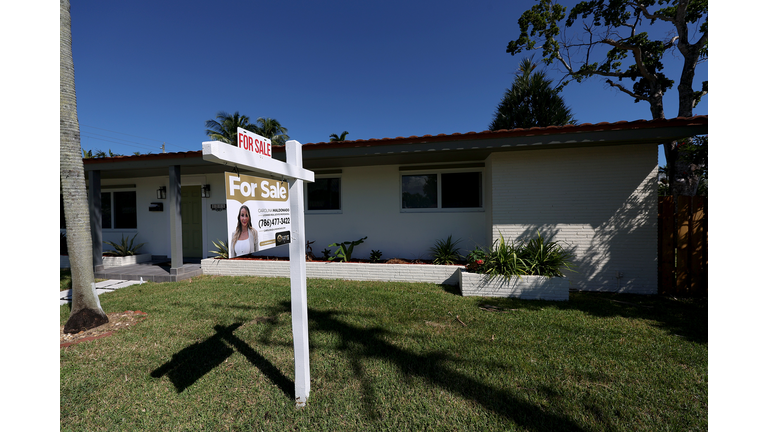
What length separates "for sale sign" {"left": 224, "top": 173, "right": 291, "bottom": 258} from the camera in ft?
6.02

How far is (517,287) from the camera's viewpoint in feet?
16.7

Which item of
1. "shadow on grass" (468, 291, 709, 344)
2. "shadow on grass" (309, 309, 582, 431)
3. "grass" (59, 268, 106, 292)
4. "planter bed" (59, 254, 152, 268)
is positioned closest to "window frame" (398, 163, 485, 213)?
"shadow on grass" (468, 291, 709, 344)

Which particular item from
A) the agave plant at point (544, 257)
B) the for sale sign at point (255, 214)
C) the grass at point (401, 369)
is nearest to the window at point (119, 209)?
the grass at point (401, 369)

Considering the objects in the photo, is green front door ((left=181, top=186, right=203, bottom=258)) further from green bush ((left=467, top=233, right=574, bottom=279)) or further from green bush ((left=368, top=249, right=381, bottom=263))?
green bush ((left=467, top=233, right=574, bottom=279))

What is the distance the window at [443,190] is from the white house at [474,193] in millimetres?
24

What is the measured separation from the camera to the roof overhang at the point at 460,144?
459cm

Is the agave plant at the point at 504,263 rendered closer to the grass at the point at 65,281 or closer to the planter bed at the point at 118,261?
the grass at the point at 65,281

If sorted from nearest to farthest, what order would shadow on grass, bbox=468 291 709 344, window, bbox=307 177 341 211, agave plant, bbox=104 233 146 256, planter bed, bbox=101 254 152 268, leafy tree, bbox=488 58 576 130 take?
shadow on grass, bbox=468 291 709 344
window, bbox=307 177 341 211
planter bed, bbox=101 254 152 268
agave plant, bbox=104 233 146 256
leafy tree, bbox=488 58 576 130

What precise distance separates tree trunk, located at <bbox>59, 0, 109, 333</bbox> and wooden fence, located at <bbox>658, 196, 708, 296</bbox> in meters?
8.80

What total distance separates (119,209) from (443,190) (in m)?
9.91

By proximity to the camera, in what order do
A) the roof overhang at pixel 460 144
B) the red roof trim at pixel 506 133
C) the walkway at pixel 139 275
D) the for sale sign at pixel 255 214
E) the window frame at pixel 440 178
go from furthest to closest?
the window frame at pixel 440 178 → the walkway at pixel 139 275 → the roof overhang at pixel 460 144 → the red roof trim at pixel 506 133 → the for sale sign at pixel 255 214

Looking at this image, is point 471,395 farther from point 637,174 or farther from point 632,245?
point 637,174

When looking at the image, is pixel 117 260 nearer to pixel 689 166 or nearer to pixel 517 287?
pixel 517 287

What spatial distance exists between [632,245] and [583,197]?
118cm
